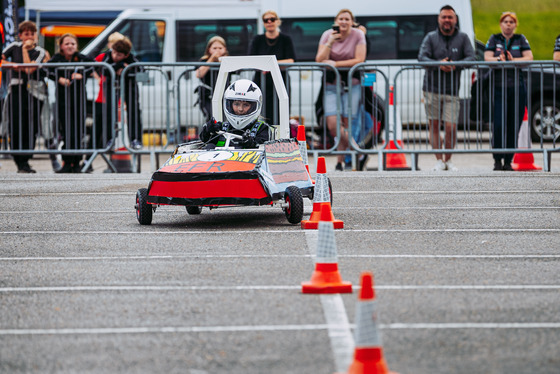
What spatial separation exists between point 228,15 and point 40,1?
4070 millimetres

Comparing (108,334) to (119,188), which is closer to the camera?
(108,334)

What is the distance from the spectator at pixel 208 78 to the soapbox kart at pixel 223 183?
19.0 ft

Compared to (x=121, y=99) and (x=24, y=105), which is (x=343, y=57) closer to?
(x=121, y=99)

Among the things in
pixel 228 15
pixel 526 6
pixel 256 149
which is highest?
pixel 526 6

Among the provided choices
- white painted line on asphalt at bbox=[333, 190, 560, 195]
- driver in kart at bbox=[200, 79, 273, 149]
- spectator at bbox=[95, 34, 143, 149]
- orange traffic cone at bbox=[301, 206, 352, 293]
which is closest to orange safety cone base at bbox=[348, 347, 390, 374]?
orange traffic cone at bbox=[301, 206, 352, 293]

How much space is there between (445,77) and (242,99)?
18.0 feet

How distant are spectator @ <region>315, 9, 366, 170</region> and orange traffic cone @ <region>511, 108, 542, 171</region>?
235 centimetres

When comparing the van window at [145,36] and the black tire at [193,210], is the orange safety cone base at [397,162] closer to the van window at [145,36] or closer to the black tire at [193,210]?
the black tire at [193,210]

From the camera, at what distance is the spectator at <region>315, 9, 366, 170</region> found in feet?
50.4

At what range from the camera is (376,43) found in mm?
21375

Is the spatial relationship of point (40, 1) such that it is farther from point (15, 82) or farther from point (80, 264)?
point (80, 264)

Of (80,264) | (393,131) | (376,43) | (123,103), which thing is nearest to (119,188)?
(123,103)

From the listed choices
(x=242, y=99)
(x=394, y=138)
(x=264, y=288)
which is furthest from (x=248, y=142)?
(x=394, y=138)

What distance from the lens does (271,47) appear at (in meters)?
15.5
